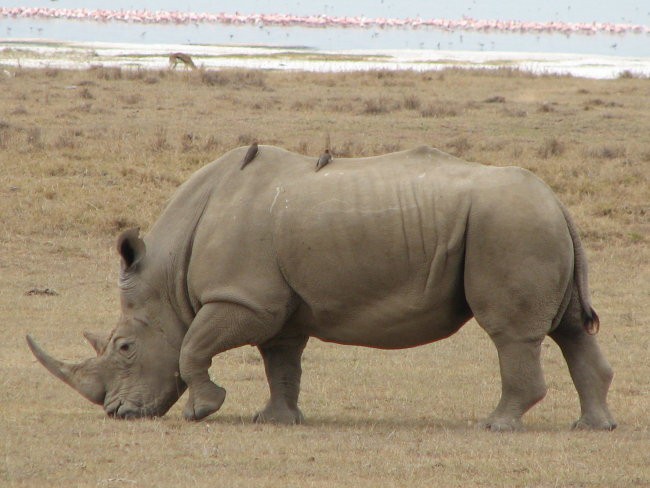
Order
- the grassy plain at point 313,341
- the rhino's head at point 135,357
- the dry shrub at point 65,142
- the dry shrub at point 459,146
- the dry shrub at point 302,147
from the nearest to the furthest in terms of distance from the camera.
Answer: the grassy plain at point 313,341
the rhino's head at point 135,357
the dry shrub at point 65,142
the dry shrub at point 302,147
the dry shrub at point 459,146

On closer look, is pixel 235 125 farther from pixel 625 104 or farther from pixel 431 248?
pixel 431 248

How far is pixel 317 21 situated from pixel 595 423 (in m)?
82.0

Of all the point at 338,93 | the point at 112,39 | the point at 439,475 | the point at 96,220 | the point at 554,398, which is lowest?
the point at 112,39

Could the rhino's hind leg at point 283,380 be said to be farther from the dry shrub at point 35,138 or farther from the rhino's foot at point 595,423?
the dry shrub at point 35,138

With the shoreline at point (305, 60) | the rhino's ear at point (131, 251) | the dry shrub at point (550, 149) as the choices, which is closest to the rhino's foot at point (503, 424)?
the rhino's ear at point (131, 251)

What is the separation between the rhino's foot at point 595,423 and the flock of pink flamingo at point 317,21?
7504 cm

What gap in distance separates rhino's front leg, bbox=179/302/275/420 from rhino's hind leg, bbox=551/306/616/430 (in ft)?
6.37

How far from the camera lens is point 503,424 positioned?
26.7 ft

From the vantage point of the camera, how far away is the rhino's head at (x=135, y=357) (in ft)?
28.6

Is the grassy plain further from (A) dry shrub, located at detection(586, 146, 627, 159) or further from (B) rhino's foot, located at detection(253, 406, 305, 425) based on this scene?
(B) rhino's foot, located at detection(253, 406, 305, 425)

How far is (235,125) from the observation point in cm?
2231

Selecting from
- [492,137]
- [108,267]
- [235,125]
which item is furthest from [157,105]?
[108,267]

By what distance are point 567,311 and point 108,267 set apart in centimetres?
763

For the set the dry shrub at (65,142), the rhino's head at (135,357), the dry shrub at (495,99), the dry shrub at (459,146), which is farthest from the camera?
the dry shrub at (495,99)
